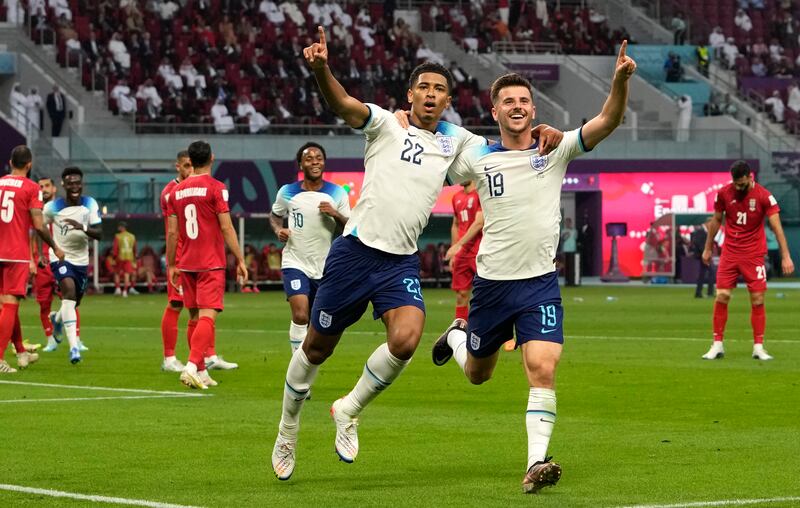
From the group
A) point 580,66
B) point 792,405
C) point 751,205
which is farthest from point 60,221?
point 580,66

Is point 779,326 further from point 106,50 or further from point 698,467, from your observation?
point 106,50

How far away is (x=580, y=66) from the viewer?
56281 millimetres

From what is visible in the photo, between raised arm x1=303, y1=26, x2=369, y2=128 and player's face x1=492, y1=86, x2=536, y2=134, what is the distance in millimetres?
826

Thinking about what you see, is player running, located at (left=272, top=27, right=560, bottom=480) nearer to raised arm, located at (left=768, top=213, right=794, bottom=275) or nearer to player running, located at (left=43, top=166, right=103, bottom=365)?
raised arm, located at (left=768, top=213, right=794, bottom=275)

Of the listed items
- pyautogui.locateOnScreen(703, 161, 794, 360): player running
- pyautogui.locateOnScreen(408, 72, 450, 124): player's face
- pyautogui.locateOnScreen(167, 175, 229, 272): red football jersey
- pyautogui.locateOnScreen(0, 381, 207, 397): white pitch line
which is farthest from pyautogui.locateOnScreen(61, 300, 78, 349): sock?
pyautogui.locateOnScreen(408, 72, 450, 124): player's face

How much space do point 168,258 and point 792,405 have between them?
6.35 meters

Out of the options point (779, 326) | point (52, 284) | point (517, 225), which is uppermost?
point (517, 225)

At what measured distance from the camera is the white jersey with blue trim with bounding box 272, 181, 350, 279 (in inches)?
613

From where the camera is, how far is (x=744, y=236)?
19312mm

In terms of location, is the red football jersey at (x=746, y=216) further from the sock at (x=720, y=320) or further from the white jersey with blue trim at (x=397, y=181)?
the white jersey with blue trim at (x=397, y=181)

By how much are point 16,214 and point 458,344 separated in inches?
334

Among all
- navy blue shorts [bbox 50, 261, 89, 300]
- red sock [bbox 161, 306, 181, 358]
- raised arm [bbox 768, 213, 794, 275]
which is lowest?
red sock [bbox 161, 306, 181, 358]

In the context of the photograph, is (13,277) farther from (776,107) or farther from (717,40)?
(717,40)

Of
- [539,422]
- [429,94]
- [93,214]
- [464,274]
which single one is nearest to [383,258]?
[429,94]
